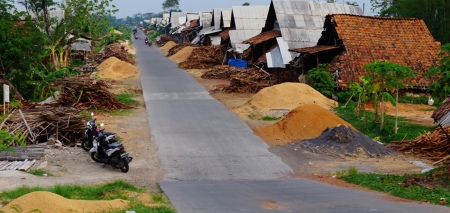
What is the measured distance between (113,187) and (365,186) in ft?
17.1

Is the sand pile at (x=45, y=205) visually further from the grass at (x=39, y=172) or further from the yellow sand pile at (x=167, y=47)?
the yellow sand pile at (x=167, y=47)

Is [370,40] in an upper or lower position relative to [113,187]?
upper

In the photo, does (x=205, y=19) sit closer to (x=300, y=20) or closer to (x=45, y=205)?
(x=300, y=20)

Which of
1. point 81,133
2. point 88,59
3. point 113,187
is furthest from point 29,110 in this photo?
point 88,59

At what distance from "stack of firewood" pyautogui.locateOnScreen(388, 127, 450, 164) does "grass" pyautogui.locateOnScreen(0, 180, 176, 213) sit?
7.96m

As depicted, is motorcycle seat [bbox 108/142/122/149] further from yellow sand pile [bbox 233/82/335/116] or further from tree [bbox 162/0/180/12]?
tree [bbox 162/0/180/12]

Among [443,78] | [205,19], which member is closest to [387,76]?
[443,78]

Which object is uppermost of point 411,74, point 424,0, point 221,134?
point 424,0

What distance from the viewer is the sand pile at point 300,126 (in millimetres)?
18420

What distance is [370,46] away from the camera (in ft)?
96.1

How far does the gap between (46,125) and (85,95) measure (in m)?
7.52

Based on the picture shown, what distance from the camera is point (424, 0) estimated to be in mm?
40219

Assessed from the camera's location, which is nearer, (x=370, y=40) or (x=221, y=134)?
(x=221, y=134)

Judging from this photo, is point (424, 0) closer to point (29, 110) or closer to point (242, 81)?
point (242, 81)
